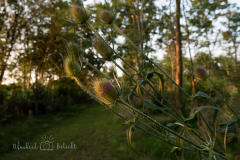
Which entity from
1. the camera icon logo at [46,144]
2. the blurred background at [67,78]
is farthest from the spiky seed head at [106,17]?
the camera icon logo at [46,144]

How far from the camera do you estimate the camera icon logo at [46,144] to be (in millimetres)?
4192

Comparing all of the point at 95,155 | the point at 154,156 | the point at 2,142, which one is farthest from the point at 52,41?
the point at 154,156

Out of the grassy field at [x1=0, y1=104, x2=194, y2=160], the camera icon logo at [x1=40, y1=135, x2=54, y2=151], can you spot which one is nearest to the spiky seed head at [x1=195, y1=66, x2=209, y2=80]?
the grassy field at [x1=0, y1=104, x2=194, y2=160]

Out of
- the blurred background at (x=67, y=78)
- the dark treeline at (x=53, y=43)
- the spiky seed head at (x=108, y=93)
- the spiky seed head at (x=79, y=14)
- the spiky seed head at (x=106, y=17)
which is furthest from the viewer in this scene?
the dark treeline at (x=53, y=43)

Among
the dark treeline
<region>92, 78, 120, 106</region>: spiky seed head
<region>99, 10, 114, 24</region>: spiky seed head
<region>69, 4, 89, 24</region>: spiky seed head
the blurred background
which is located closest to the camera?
<region>92, 78, 120, 106</region>: spiky seed head

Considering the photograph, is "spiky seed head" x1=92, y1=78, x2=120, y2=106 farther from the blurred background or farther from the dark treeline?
the dark treeline

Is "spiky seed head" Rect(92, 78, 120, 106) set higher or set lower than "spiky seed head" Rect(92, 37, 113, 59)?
lower

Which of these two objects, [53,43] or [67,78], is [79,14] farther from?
[53,43]

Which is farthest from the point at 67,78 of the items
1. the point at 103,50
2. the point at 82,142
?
the point at 82,142

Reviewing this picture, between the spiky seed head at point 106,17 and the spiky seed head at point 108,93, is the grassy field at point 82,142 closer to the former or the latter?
the spiky seed head at point 108,93

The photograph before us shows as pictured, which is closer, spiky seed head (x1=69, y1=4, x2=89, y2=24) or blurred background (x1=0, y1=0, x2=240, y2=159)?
spiky seed head (x1=69, y1=4, x2=89, y2=24)

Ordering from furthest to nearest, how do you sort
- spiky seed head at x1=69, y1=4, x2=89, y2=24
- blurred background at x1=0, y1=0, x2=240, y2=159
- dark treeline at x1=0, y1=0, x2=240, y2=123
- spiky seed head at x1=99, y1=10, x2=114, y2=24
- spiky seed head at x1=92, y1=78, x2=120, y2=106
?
1. dark treeline at x1=0, y1=0, x2=240, y2=123
2. blurred background at x1=0, y1=0, x2=240, y2=159
3. spiky seed head at x1=99, y1=10, x2=114, y2=24
4. spiky seed head at x1=69, y1=4, x2=89, y2=24
5. spiky seed head at x1=92, y1=78, x2=120, y2=106

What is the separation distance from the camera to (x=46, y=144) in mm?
4516

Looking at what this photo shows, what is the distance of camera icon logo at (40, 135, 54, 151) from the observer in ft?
13.8
